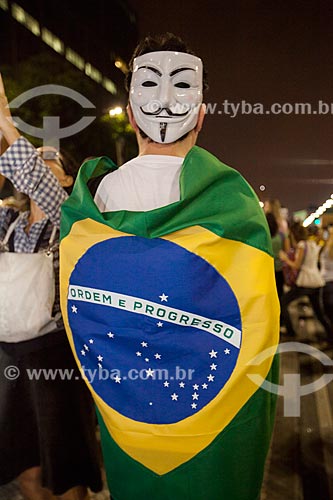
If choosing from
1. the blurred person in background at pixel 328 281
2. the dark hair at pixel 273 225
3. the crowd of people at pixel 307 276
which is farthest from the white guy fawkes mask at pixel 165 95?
the blurred person in background at pixel 328 281

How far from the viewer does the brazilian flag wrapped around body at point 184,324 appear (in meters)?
1.45

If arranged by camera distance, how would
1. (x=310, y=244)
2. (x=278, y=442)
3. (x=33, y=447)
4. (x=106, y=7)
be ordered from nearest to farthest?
(x=33, y=447) → (x=278, y=442) → (x=106, y=7) → (x=310, y=244)

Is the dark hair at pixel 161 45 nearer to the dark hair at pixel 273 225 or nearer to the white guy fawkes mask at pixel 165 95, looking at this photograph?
the white guy fawkes mask at pixel 165 95

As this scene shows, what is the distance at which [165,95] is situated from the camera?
165 cm

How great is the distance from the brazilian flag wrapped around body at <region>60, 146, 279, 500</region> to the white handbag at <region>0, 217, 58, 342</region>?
0.27 metres

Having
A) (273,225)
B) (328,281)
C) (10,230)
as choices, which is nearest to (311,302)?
(328,281)

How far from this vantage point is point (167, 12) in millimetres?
2416

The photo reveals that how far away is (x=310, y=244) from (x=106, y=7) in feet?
9.60

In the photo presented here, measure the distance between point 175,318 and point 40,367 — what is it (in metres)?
0.69

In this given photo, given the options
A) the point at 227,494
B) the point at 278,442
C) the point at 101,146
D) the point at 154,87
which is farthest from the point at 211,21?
the point at 101,146

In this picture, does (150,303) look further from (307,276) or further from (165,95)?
(307,276)

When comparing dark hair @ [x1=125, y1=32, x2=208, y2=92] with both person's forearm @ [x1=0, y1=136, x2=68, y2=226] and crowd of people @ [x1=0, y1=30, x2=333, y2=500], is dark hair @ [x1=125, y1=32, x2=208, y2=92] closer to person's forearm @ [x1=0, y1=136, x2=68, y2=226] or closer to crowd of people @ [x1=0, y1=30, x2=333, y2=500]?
crowd of people @ [x1=0, y1=30, x2=333, y2=500]

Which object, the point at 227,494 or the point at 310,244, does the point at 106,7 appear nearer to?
the point at 310,244

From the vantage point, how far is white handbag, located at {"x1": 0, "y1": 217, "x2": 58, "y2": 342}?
1.80 m
